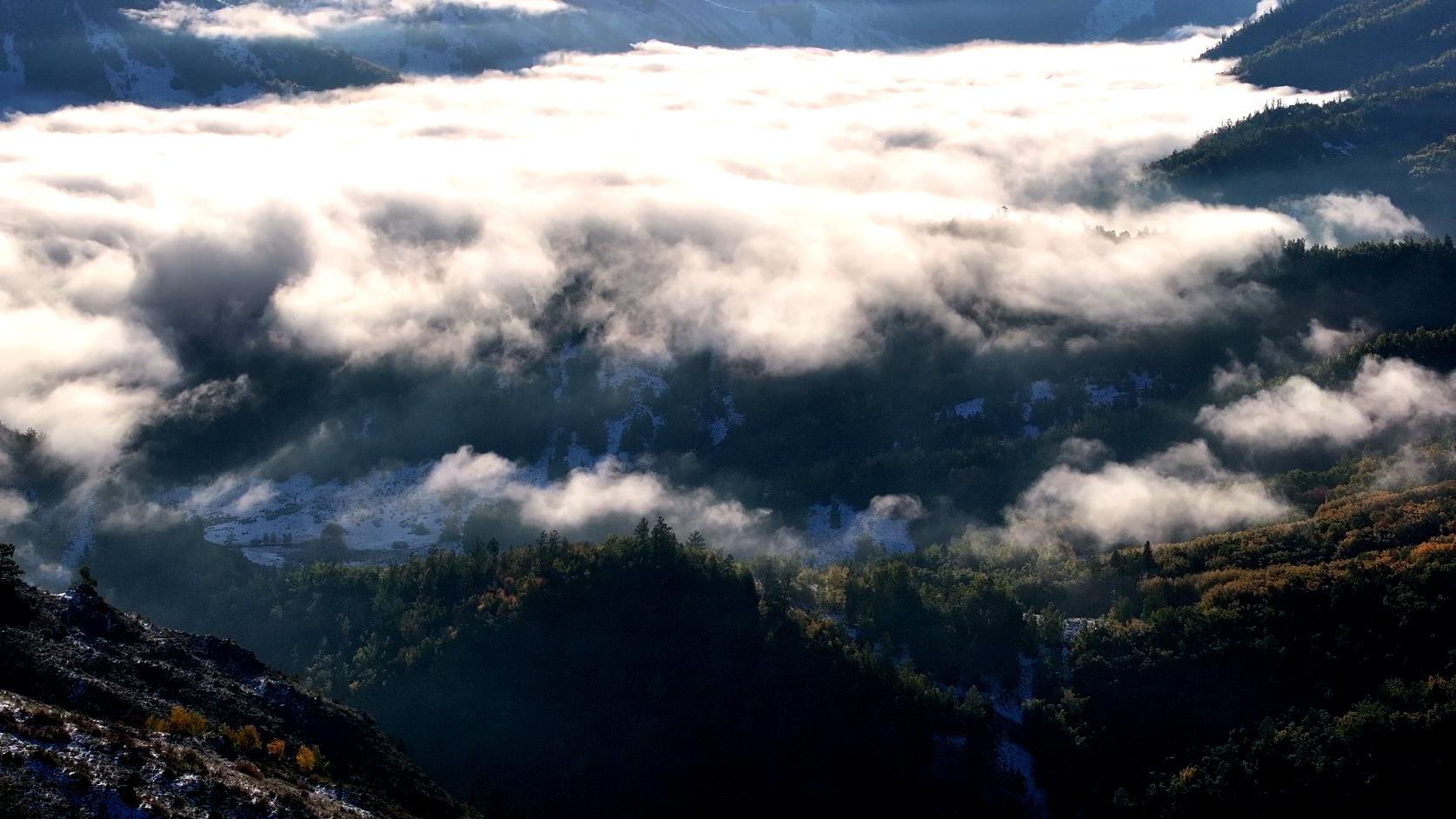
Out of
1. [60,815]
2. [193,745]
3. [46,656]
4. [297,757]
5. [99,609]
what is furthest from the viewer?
[99,609]

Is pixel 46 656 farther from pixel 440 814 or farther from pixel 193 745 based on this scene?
pixel 440 814

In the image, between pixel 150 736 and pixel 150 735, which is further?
pixel 150 735

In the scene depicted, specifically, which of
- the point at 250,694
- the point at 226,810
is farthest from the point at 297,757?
the point at 226,810

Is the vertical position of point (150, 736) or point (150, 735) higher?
point (150, 735)
